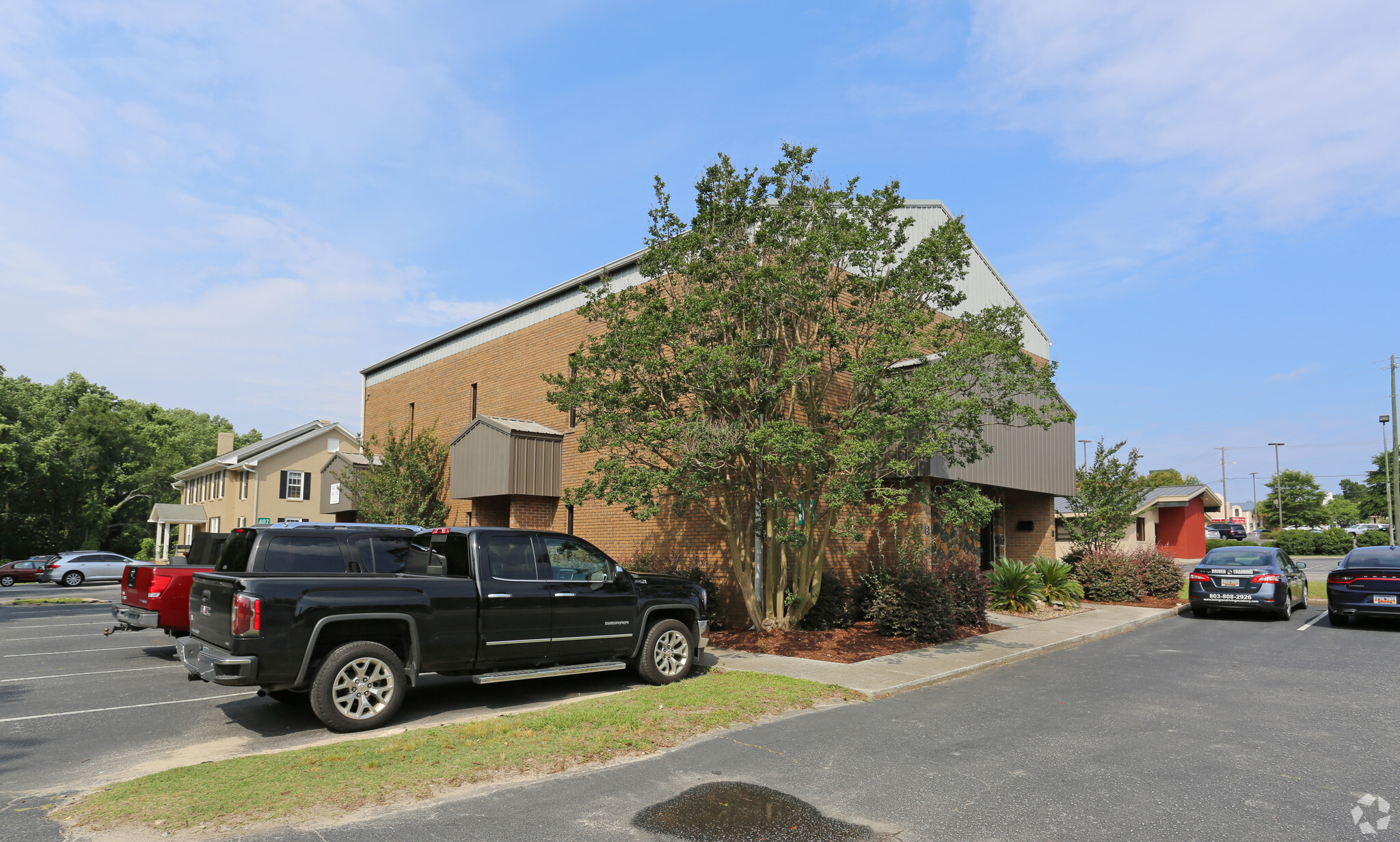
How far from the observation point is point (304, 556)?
8.49 meters

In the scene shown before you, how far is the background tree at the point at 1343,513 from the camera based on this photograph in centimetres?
8519

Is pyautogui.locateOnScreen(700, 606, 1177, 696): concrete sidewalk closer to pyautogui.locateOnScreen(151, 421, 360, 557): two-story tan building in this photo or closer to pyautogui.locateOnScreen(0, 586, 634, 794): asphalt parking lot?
pyautogui.locateOnScreen(0, 586, 634, 794): asphalt parking lot

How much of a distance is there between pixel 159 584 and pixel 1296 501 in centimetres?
10443

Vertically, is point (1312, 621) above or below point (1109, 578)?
below

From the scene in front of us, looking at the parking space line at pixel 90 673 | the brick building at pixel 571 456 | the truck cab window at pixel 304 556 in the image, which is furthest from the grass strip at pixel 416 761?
the brick building at pixel 571 456

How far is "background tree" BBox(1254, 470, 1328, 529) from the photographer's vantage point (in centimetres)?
8219

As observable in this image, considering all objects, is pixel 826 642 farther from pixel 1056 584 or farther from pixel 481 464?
pixel 481 464

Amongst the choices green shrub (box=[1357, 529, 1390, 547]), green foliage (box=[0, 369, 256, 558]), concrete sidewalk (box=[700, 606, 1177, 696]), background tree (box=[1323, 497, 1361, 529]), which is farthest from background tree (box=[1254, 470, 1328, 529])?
green foliage (box=[0, 369, 256, 558])

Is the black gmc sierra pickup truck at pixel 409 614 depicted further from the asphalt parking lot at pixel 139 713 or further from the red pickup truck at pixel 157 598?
the red pickup truck at pixel 157 598

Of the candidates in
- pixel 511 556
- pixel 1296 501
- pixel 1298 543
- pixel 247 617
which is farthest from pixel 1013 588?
pixel 1296 501

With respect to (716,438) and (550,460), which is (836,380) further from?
(550,460)

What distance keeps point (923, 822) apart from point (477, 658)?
5018mm

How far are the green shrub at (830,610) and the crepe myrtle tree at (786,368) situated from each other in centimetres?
47

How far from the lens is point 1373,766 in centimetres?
631
